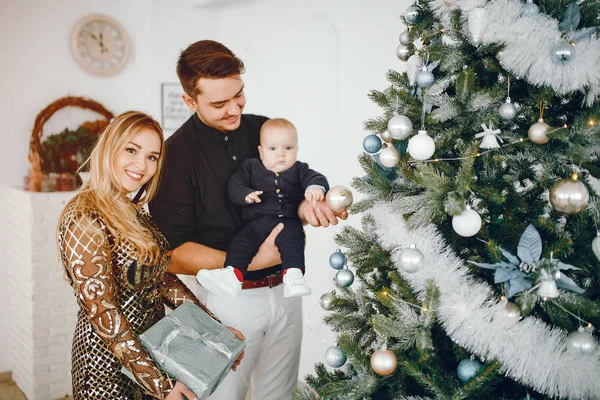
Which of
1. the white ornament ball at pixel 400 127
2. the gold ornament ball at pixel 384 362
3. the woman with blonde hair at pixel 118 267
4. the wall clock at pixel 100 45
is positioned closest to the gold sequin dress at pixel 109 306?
the woman with blonde hair at pixel 118 267

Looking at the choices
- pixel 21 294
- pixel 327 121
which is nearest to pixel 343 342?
pixel 327 121

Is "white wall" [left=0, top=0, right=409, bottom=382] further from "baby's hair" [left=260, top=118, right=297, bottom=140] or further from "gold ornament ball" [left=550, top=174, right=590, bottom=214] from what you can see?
"gold ornament ball" [left=550, top=174, right=590, bottom=214]

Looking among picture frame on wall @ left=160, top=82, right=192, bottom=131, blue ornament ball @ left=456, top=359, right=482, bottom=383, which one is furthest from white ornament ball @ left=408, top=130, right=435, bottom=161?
picture frame on wall @ left=160, top=82, right=192, bottom=131

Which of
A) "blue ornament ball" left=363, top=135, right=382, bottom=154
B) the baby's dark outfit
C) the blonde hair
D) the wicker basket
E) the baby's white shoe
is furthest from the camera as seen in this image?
the wicker basket

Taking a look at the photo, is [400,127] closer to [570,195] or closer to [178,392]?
[570,195]

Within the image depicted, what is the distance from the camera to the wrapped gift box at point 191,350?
1464 millimetres

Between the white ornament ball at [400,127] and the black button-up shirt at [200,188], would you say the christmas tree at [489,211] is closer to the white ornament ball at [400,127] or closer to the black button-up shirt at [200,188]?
the white ornament ball at [400,127]

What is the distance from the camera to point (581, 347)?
1.08m

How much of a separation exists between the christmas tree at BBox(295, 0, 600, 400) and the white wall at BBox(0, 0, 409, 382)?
5.21ft

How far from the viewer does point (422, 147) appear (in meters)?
1.18

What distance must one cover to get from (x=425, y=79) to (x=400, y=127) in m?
0.14

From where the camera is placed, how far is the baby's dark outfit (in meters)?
1.85

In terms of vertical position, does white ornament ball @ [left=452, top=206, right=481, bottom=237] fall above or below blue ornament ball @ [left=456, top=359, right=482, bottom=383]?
above

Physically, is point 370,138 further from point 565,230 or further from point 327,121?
point 327,121
